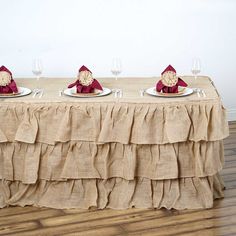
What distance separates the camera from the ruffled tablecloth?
9.06ft

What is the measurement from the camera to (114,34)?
3.88 metres

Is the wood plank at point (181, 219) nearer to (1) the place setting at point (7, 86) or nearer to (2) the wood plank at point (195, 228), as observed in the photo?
(2) the wood plank at point (195, 228)

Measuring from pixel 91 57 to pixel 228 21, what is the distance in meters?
1.11

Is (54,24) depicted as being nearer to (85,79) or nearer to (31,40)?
(31,40)

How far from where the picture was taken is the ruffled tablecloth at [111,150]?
2762mm

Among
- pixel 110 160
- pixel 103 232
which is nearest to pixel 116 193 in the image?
pixel 110 160

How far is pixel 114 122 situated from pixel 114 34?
127 cm

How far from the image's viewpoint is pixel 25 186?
293 centimetres

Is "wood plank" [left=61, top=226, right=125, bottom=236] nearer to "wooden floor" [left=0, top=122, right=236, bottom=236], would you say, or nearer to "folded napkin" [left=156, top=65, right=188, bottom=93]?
"wooden floor" [left=0, top=122, right=236, bottom=236]

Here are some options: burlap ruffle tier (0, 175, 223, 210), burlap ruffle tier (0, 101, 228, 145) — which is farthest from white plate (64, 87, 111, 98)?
burlap ruffle tier (0, 175, 223, 210)

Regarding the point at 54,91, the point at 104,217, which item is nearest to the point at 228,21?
the point at 54,91

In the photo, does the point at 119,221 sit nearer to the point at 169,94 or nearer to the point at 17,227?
the point at 17,227

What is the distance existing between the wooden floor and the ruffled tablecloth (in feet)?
0.20

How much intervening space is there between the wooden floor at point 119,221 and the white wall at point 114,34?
134 cm
